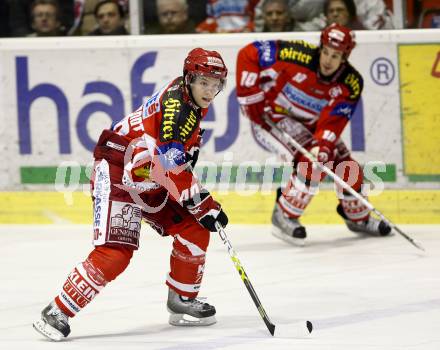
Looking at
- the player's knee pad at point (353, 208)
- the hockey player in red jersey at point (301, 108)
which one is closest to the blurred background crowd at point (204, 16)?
the hockey player in red jersey at point (301, 108)

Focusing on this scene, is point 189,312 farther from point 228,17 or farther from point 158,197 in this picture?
point 228,17

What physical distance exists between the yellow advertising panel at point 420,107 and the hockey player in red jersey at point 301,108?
0.54 metres

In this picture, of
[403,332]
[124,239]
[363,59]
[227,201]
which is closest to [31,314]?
[124,239]

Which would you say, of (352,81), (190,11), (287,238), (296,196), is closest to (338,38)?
(352,81)

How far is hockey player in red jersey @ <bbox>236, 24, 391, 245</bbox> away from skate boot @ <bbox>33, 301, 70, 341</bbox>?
262 cm

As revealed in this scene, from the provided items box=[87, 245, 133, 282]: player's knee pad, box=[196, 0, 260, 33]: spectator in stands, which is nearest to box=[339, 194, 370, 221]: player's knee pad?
box=[196, 0, 260, 33]: spectator in stands

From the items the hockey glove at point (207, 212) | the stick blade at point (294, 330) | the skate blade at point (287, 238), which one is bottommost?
the skate blade at point (287, 238)

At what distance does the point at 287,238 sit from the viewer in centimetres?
730

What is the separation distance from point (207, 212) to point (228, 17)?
3.49 metres

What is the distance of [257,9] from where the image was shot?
26.8 ft

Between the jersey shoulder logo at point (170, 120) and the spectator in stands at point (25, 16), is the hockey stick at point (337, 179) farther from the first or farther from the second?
the jersey shoulder logo at point (170, 120)

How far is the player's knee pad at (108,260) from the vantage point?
484cm

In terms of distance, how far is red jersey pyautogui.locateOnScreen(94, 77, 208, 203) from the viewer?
479 centimetres

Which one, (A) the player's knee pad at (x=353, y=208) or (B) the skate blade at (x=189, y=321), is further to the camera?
(A) the player's knee pad at (x=353, y=208)
